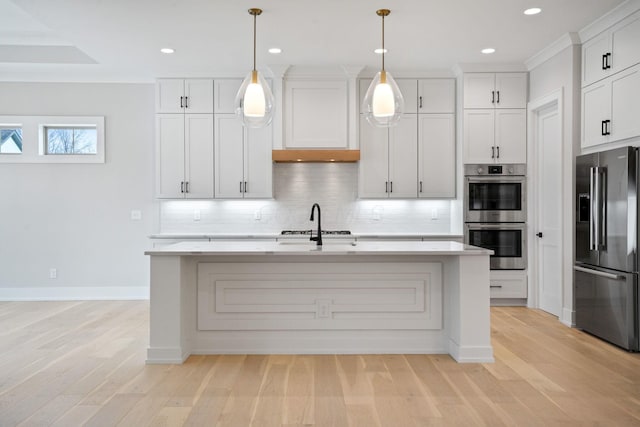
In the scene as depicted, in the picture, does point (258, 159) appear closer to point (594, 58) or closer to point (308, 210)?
point (308, 210)

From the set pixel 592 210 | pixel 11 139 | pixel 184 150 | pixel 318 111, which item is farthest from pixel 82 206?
pixel 592 210

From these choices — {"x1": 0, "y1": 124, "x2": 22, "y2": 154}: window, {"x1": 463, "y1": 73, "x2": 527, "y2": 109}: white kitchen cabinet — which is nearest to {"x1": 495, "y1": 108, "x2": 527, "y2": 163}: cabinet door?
{"x1": 463, "y1": 73, "x2": 527, "y2": 109}: white kitchen cabinet

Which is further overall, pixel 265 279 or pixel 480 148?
pixel 480 148

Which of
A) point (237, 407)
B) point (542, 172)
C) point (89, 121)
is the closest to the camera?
→ point (237, 407)

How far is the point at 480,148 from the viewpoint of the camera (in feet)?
18.3

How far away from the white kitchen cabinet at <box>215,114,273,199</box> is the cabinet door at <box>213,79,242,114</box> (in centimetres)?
9

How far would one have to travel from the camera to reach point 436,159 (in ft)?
18.8

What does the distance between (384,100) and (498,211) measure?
2718 millimetres

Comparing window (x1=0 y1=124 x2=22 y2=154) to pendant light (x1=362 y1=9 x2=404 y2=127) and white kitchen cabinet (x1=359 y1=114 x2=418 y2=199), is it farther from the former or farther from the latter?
pendant light (x1=362 y1=9 x2=404 y2=127)

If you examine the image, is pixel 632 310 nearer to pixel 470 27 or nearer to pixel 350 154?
pixel 470 27

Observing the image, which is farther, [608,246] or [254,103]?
[608,246]

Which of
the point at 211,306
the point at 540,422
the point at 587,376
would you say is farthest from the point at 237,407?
the point at 587,376

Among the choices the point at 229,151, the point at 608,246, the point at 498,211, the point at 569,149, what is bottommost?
the point at 608,246

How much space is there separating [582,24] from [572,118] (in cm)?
84
